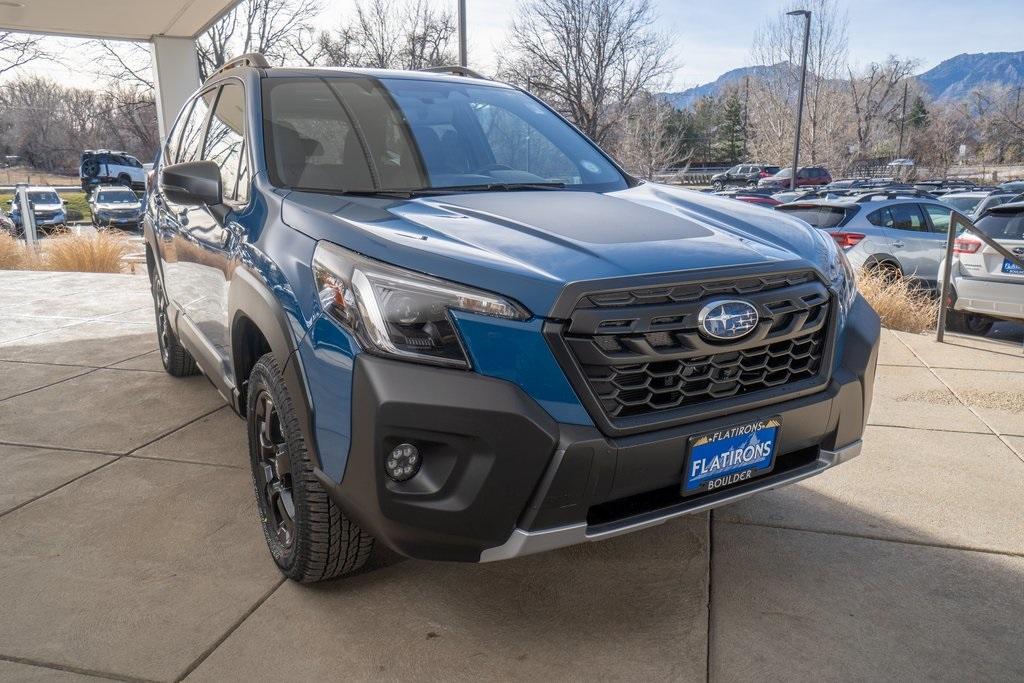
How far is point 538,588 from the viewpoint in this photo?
9.07ft

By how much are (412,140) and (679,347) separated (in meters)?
1.64

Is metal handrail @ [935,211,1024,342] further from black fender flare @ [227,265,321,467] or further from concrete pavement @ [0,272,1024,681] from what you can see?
black fender flare @ [227,265,321,467]

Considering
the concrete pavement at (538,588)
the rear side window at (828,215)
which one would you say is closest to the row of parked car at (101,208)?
the rear side window at (828,215)

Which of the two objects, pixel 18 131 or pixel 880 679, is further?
pixel 18 131

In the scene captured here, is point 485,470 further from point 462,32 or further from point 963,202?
point 963,202

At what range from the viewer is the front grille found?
2115 mm

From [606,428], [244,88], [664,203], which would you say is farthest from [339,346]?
[244,88]

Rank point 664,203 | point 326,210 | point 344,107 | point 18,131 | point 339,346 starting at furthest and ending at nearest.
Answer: point 18,131
point 344,107
point 664,203
point 326,210
point 339,346

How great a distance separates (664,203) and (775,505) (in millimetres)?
1394

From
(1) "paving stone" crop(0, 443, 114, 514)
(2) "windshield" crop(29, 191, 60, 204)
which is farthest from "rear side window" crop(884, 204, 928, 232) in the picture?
(2) "windshield" crop(29, 191, 60, 204)

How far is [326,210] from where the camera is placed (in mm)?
2562

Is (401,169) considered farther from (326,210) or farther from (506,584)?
(506,584)

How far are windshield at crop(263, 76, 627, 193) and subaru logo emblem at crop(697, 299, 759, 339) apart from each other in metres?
1.25

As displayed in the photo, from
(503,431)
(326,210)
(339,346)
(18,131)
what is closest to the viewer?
(503,431)
